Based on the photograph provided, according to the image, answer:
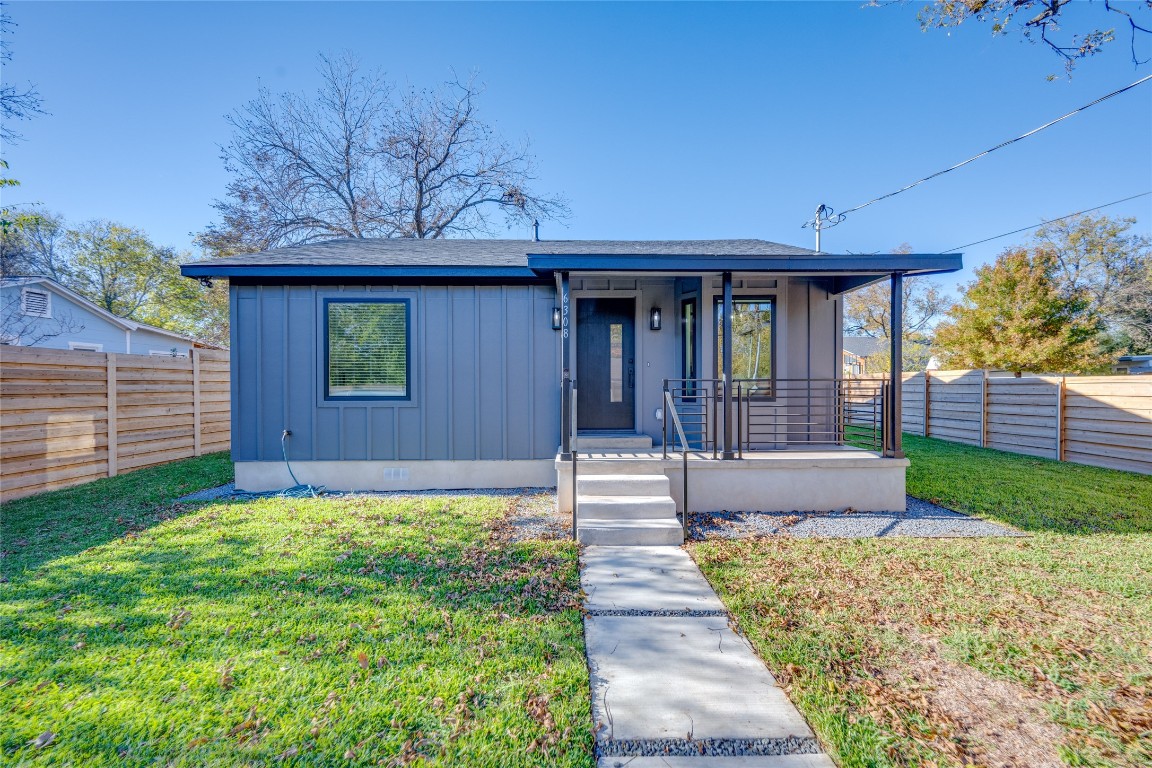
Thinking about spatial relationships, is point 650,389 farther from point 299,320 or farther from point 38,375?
point 38,375

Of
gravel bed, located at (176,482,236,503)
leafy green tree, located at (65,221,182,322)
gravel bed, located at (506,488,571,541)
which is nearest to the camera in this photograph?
gravel bed, located at (506,488,571,541)

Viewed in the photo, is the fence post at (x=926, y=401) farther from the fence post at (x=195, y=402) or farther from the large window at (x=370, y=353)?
the fence post at (x=195, y=402)

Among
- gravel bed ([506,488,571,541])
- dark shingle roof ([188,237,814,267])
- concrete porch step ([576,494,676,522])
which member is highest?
dark shingle roof ([188,237,814,267])

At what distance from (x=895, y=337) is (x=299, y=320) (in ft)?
23.2

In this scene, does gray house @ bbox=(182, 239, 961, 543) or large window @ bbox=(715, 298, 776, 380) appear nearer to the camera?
gray house @ bbox=(182, 239, 961, 543)

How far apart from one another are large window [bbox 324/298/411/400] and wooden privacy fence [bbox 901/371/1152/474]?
1025cm

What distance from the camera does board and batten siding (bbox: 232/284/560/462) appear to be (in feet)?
19.4

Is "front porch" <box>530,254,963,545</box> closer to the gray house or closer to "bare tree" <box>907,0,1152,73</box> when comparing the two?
the gray house

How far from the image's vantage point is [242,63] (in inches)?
444

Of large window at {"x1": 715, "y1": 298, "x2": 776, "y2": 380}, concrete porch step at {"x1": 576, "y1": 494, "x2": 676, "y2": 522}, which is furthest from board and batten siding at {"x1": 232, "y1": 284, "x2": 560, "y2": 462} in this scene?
large window at {"x1": 715, "y1": 298, "x2": 776, "y2": 380}

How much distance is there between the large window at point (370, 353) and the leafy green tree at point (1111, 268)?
24.1 metres

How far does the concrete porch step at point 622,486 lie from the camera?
4.76m

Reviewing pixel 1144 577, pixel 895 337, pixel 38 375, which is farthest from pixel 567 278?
pixel 38 375

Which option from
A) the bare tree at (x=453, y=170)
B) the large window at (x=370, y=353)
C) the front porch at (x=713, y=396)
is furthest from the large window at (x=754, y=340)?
the bare tree at (x=453, y=170)
